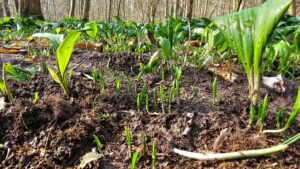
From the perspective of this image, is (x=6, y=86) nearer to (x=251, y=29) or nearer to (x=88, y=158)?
(x=88, y=158)

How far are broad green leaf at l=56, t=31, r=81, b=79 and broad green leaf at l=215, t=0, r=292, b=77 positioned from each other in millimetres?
627

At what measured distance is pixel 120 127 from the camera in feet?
4.10

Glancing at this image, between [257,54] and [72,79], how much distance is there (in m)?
1.04

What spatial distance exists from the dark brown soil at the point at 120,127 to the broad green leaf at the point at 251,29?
0.85 ft

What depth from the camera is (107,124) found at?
1262 mm

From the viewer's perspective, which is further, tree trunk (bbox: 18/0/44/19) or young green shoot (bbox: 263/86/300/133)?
tree trunk (bbox: 18/0/44/19)

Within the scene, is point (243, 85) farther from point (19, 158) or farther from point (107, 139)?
point (19, 158)

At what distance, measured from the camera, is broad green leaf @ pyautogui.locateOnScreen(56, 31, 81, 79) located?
4.09 ft

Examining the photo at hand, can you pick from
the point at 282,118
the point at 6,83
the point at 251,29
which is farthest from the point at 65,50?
the point at 282,118

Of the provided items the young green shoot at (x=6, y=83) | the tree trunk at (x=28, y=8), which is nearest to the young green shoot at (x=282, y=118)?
the young green shoot at (x=6, y=83)

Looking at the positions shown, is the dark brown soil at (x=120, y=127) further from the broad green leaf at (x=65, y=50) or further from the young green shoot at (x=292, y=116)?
the broad green leaf at (x=65, y=50)

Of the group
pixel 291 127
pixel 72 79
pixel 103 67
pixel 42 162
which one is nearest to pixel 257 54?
pixel 291 127

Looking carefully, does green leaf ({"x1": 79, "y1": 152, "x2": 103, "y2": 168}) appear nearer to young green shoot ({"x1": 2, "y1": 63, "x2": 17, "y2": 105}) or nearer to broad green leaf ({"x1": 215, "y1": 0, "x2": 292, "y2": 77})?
young green shoot ({"x1": 2, "y1": 63, "x2": 17, "y2": 105})

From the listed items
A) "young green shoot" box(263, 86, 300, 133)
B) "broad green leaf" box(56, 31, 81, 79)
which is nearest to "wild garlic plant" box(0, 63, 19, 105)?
"broad green leaf" box(56, 31, 81, 79)
